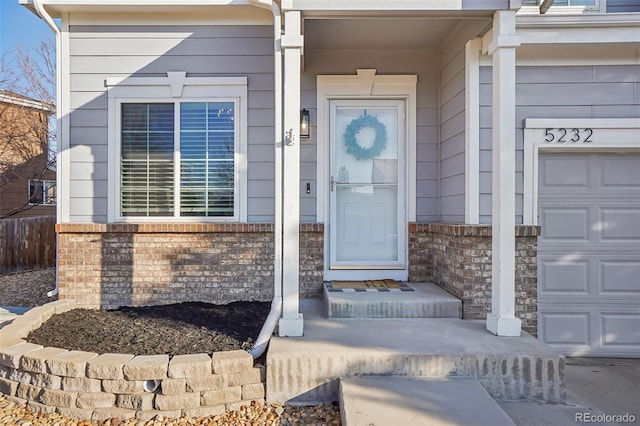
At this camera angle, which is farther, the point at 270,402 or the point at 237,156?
the point at 237,156

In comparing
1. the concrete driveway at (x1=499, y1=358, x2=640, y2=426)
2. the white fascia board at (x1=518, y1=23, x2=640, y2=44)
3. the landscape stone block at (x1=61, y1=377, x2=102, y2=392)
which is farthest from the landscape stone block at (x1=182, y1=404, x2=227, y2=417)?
the white fascia board at (x1=518, y1=23, x2=640, y2=44)

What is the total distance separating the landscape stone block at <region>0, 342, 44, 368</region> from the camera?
2.59 metres

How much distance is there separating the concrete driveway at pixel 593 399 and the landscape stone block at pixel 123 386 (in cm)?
233

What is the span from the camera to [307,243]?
164 inches

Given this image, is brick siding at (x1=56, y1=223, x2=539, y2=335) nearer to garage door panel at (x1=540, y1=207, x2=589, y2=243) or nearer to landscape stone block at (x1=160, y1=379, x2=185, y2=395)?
garage door panel at (x1=540, y1=207, x2=589, y2=243)

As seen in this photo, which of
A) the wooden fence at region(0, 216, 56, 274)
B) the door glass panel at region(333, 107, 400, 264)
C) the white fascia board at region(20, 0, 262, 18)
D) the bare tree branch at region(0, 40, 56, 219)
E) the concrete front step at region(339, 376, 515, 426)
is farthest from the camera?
the bare tree branch at region(0, 40, 56, 219)

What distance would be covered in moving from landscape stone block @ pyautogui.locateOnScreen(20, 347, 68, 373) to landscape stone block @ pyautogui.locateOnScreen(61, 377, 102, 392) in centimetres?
18

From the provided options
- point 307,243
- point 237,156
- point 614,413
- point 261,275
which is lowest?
point 614,413

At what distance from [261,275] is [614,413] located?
3.08 metres

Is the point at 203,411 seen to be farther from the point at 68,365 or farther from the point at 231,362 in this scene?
the point at 68,365

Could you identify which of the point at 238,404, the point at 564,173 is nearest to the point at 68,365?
the point at 238,404

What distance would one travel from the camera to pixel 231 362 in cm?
247

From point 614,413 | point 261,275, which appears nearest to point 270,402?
point 261,275

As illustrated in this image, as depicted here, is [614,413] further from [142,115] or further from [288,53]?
[142,115]
